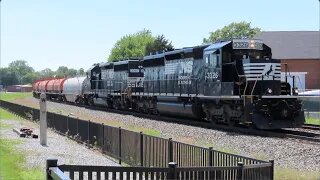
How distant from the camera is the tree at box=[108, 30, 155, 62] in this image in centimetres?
10346

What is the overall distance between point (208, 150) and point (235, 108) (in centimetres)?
1222

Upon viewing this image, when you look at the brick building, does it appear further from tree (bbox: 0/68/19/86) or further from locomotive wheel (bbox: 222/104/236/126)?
tree (bbox: 0/68/19/86)

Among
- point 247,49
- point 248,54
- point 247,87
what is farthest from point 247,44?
point 247,87

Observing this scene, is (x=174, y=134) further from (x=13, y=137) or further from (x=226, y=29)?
(x=226, y=29)

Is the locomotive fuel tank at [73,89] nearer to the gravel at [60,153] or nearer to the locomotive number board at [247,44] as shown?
the locomotive number board at [247,44]

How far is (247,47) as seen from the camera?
2128 cm

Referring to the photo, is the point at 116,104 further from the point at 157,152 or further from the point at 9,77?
the point at 9,77

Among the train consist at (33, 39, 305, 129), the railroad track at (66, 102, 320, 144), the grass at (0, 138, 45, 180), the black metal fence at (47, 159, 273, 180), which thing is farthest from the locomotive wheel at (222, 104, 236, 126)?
the black metal fence at (47, 159, 273, 180)

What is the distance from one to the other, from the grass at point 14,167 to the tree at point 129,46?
8668 cm

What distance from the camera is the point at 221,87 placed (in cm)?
2089

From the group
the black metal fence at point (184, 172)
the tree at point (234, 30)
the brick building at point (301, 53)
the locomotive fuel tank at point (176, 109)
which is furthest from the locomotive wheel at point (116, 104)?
the tree at point (234, 30)

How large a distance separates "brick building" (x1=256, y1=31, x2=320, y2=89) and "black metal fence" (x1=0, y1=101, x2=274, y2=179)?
2034 inches

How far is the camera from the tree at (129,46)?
339 feet

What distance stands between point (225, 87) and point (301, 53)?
166 feet
